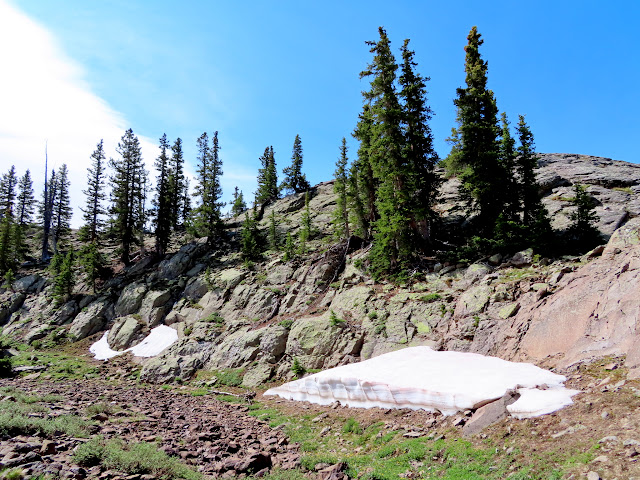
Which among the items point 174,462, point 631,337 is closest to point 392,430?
point 174,462

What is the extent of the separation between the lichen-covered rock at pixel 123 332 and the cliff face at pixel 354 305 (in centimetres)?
15

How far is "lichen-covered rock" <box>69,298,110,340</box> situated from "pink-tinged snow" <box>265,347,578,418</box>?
25893 millimetres

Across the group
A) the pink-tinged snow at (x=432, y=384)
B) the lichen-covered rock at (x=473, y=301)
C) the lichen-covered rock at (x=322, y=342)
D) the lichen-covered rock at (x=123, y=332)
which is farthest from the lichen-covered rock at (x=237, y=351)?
the lichen-covered rock at (x=473, y=301)

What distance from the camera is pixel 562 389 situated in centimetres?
852

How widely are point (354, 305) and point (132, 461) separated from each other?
602 inches

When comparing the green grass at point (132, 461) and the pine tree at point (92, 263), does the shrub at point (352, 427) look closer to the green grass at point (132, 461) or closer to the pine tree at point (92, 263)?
the green grass at point (132, 461)

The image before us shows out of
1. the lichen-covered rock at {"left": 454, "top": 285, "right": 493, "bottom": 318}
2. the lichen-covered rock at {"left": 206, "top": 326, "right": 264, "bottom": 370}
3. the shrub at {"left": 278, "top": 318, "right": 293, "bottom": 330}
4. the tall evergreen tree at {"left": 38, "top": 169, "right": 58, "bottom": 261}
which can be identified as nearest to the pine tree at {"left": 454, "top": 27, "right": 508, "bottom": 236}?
the lichen-covered rock at {"left": 454, "top": 285, "right": 493, "bottom": 318}

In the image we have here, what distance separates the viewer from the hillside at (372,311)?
32.8ft

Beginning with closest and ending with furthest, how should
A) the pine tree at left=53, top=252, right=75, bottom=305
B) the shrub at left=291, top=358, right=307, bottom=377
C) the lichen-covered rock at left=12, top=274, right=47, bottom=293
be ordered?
the shrub at left=291, top=358, right=307, bottom=377 → the pine tree at left=53, top=252, right=75, bottom=305 → the lichen-covered rock at left=12, top=274, right=47, bottom=293

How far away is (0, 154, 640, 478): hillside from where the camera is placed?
393 inches

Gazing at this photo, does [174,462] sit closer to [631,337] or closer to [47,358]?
[631,337]

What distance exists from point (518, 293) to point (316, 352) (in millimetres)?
10795

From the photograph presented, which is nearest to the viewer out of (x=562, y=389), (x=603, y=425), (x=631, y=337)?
(x=603, y=425)

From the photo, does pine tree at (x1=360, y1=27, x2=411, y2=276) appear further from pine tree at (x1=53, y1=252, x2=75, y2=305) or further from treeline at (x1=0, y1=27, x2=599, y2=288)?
pine tree at (x1=53, y1=252, x2=75, y2=305)
